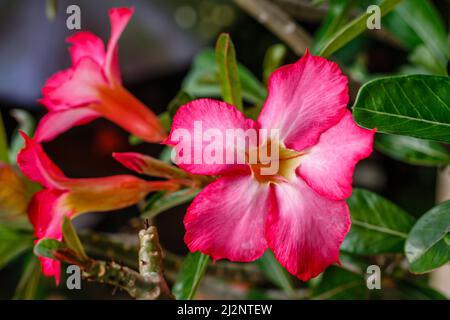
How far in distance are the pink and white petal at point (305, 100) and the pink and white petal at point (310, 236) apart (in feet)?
0.16

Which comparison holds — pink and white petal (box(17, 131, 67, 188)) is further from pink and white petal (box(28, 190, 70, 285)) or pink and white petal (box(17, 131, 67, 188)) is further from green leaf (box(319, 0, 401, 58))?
green leaf (box(319, 0, 401, 58))

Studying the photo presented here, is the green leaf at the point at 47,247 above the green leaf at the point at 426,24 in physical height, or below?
below

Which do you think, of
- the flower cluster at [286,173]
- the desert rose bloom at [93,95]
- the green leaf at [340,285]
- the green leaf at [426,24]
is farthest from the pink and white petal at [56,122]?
the green leaf at [426,24]

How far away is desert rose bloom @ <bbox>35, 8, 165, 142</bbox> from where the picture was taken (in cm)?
54

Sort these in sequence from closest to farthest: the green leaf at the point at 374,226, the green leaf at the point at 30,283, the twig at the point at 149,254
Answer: the twig at the point at 149,254 → the green leaf at the point at 374,226 → the green leaf at the point at 30,283

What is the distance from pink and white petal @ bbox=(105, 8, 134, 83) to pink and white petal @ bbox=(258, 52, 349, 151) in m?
0.19

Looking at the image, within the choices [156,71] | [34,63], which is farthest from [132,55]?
[34,63]

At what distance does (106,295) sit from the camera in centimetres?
129

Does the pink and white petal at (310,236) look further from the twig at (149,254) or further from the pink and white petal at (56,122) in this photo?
the pink and white petal at (56,122)

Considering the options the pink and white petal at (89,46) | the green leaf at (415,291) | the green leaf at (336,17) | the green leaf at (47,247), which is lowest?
the green leaf at (415,291)

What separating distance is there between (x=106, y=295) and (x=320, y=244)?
0.97m

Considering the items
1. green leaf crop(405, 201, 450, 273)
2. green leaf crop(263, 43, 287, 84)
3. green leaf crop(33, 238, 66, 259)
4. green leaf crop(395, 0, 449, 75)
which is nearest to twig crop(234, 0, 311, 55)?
green leaf crop(263, 43, 287, 84)

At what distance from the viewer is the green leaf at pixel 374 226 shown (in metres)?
0.61
